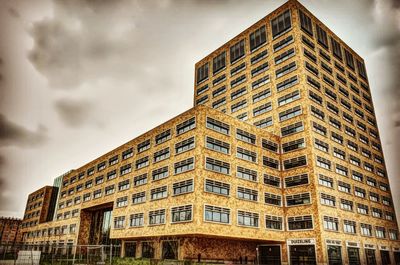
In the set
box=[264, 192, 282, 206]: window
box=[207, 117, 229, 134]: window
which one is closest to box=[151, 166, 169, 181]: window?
box=[207, 117, 229, 134]: window

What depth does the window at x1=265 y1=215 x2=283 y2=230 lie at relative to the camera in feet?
138

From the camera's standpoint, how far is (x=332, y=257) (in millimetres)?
40531

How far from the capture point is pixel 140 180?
46.5 metres

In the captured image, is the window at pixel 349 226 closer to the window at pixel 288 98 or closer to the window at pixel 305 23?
the window at pixel 288 98

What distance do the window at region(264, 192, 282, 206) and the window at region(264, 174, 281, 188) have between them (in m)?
1.60

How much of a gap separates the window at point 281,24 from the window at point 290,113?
1538cm

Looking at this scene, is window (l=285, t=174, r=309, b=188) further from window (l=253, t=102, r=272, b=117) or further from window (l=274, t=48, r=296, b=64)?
window (l=274, t=48, r=296, b=64)

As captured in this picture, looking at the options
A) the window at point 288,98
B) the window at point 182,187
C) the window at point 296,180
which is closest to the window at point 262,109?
the window at point 288,98

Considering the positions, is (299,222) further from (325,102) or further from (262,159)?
(325,102)

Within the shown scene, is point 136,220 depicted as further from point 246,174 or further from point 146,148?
point 246,174

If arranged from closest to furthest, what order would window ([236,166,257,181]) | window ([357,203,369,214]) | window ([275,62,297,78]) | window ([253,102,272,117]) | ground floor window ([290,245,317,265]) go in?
ground floor window ([290,245,317,265]), window ([236,166,257,181]), window ([357,203,369,214]), window ([275,62,297,78]), window ([253,102,272,117])

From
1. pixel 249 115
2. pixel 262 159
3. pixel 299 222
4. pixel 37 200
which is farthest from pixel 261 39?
pixel 37 200

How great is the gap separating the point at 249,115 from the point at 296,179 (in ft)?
52.2

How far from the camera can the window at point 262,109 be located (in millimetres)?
53344
